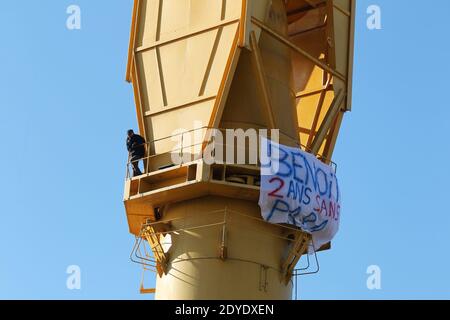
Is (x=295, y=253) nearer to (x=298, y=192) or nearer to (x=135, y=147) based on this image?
(x=298, y=192)

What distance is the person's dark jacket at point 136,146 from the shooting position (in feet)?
112

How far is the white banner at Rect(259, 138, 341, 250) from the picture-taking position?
3178 cm

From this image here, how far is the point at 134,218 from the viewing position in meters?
34.4

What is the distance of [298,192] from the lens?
3216cm

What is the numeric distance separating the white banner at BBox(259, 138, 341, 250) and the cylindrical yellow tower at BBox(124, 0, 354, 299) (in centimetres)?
61

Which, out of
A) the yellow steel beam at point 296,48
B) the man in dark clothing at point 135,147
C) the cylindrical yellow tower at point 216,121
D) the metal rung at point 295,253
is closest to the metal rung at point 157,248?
the cylindrical yellow tower at point 216,121

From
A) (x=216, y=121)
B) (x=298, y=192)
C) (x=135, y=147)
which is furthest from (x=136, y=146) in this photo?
(x=298, y=192)

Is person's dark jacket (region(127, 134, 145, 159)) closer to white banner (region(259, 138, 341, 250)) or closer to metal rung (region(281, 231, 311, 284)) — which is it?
white banner (region(259, 138, 341, 250))

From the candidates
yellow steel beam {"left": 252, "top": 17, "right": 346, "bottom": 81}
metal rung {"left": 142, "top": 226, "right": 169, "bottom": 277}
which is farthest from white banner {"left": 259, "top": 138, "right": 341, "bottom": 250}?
yellow steel beam {"left": 252, "top": 17, "right": 346, "bottom": 81}

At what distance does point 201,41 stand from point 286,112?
369 centimetres

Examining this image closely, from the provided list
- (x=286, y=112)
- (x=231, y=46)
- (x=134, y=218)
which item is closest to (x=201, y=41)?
(x=231, y=46)

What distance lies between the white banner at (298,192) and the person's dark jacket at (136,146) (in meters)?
4.24

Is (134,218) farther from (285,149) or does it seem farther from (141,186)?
(285,149)

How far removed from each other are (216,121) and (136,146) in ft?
10.2
